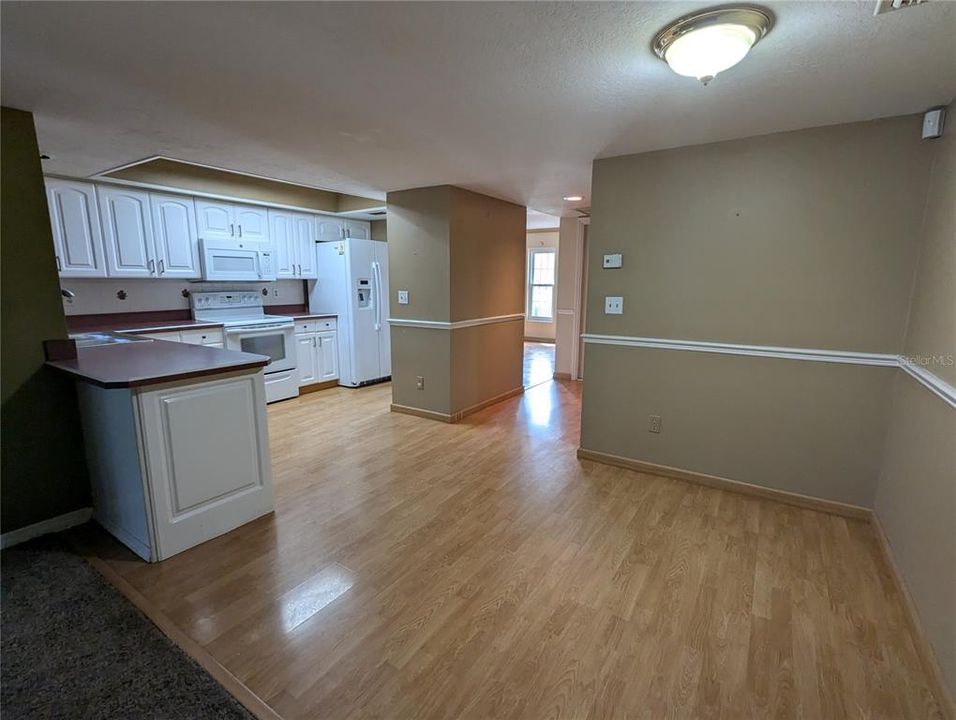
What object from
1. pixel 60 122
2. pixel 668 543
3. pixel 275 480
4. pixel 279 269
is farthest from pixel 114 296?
pixel 668 543

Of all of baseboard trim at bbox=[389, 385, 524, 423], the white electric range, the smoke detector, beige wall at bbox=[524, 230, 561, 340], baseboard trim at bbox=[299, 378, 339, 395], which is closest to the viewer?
the smoke detector

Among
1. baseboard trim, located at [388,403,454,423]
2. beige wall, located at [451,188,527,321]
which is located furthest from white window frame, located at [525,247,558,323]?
baseboard trim, located at [388,403,454,423]

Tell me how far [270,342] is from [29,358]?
8.17 ft

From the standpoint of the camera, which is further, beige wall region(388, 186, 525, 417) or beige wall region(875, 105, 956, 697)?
beige wall region(388, 186, 525, 417)

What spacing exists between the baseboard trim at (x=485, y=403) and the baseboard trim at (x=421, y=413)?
89 mm

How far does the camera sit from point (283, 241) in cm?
516

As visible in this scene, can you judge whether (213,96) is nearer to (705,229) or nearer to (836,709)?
(705,229)

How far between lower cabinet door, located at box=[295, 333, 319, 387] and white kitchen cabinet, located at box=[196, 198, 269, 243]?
1.18m

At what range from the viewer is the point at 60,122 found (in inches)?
94.1

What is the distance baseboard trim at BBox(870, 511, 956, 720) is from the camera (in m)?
1.42

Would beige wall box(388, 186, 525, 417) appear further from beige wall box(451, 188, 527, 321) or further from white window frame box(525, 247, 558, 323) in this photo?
white window frame box(525, 247, 558, 323)

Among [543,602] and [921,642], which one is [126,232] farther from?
[921,642]

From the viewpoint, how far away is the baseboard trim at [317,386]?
5.26 metres

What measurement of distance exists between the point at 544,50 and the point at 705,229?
5.50 feet
